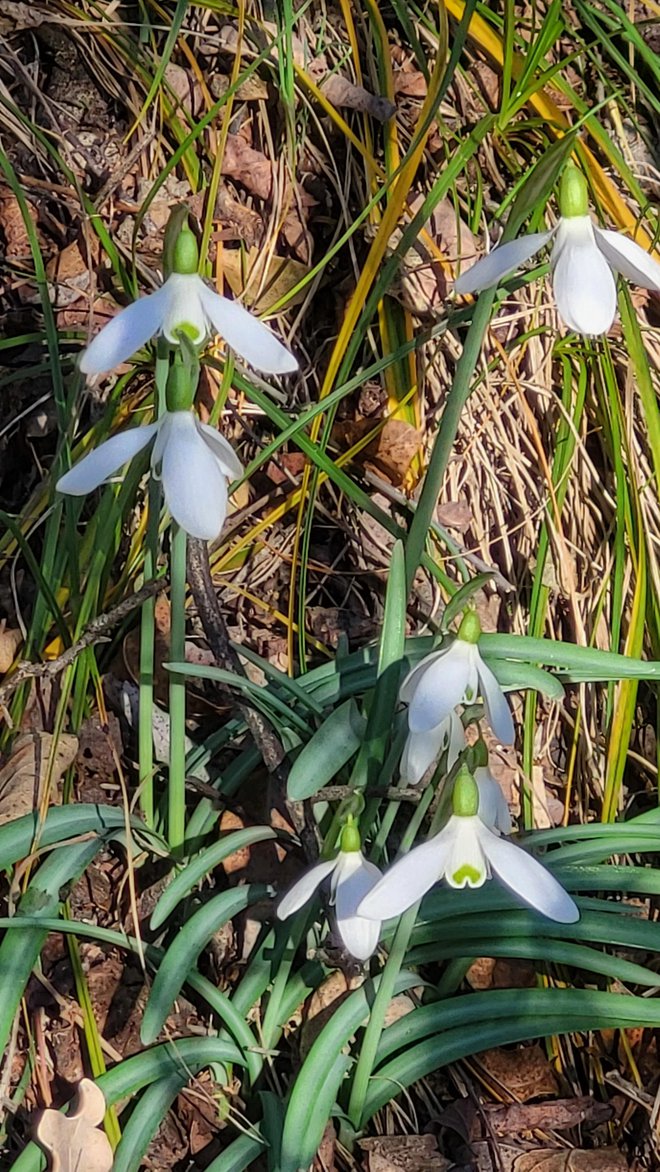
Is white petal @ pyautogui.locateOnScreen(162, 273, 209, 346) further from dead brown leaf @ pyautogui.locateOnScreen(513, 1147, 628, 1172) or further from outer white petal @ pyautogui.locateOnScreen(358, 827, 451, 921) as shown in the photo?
dead brown leaf @ pyautogui.locateOnScreen(513, 1147, 628, 1172)

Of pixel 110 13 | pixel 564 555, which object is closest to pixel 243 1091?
pixel 564 555

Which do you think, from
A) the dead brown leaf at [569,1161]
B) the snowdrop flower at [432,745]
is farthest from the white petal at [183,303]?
the dead brown leaf at [569,1161]

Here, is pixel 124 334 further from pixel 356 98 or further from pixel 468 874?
pixel 356 98

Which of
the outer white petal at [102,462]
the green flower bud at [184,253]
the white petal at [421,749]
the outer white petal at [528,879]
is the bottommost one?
the outer white petal at [528,879]

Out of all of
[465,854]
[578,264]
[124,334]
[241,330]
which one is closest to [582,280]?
[578,264]

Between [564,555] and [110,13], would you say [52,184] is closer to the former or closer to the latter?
[110,13]

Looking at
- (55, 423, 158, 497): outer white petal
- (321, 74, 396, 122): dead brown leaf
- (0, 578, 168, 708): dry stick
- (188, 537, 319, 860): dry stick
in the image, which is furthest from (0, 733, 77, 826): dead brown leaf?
(321, 74, 396, 122): dead brown leaf

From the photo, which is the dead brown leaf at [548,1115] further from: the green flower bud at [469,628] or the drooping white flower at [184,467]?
the drooping white flower at [184,467]
